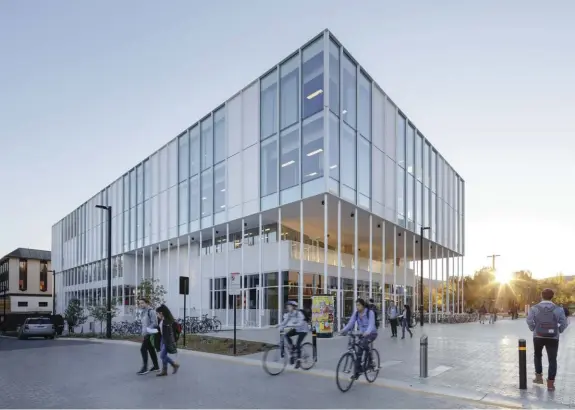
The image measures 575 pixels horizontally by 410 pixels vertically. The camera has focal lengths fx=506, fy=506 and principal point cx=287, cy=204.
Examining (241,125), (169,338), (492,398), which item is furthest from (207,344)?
(241,125)

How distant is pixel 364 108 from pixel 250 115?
6967 mm

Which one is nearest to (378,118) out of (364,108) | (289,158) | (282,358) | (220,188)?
(364,108)

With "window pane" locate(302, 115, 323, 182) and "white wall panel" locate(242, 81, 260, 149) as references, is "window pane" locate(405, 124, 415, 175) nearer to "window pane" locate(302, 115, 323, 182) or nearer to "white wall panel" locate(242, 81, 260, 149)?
"white wall panel" locate(242, 81, 260, 149)

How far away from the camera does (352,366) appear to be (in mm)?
9977

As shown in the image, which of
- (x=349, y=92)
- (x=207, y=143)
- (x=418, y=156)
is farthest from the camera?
(x=418, y=156)

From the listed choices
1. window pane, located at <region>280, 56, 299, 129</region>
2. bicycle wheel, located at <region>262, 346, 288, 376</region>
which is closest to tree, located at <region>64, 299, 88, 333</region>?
window pane, located at <region>280, 56, 299, 129</region>

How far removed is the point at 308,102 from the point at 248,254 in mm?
10787

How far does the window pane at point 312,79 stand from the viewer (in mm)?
26312

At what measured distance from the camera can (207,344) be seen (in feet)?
61.8

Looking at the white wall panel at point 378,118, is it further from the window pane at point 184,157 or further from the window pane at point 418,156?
the window pane at point 184,157

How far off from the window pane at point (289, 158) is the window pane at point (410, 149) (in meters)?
12.2

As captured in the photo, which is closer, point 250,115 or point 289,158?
point 289,158

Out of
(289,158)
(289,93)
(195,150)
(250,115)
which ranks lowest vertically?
(289,158)

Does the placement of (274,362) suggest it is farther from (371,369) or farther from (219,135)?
(219,135)
